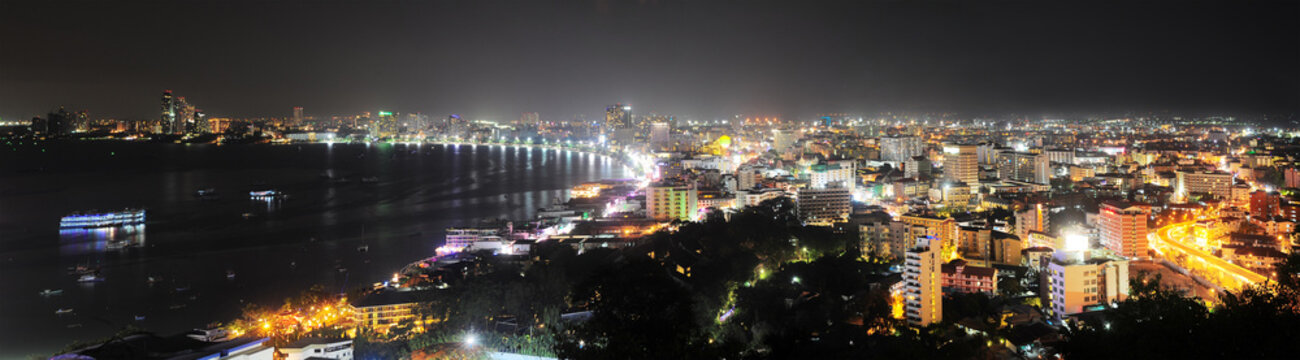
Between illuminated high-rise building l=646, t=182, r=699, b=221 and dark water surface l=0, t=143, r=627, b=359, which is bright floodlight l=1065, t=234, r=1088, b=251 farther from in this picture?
dark water surface l=0, t=143, r=627, b=359

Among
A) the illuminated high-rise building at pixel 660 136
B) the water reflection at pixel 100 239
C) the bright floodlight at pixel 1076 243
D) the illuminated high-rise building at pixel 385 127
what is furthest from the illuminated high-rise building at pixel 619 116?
the bright floodlight at pixel 1076 243

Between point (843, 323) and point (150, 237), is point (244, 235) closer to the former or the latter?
point (150, 237)

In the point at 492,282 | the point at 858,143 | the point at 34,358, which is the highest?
the point at 858,143

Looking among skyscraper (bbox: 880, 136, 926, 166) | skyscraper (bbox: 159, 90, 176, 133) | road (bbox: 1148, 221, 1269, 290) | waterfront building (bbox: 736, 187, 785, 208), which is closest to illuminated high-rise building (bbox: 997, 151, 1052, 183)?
skyscraper (bbox: 880, 136, 926, 166)

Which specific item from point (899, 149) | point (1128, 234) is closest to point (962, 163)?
point (899, 149)

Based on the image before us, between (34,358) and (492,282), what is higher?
(492,282)

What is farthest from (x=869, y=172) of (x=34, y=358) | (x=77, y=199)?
(x=77, y=199)

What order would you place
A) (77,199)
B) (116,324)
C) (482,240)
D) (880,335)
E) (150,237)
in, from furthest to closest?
(77,199) → (150,237) → (482,240) → (116,324) → (880,335)
